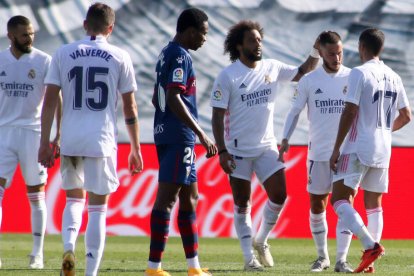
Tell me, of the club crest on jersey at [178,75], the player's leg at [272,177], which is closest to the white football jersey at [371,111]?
the player's leg at [272,177]

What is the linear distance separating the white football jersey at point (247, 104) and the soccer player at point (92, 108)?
2.06 metres

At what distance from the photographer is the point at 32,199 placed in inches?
392

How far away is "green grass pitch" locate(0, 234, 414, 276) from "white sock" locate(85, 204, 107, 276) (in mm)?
1400

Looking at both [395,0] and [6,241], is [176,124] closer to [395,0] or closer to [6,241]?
[6,241]

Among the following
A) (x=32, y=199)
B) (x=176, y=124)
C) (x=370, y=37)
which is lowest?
(x=32, y=199)

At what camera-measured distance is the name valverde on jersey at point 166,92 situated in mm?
8078

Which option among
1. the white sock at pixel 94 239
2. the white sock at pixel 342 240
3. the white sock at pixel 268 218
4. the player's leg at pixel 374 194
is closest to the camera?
the white sock at pixel 94 239

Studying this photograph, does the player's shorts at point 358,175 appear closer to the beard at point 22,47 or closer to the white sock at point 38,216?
the white sock at point 38,216

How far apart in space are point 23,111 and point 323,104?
267cm

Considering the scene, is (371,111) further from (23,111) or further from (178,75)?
(23,111)

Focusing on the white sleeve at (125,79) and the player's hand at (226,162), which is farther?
the player's hand at (226,162)

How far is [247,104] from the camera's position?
32.1ft

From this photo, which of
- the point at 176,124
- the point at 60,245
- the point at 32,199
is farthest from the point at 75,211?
the point at 60,245

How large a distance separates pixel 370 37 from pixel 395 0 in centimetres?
1035
